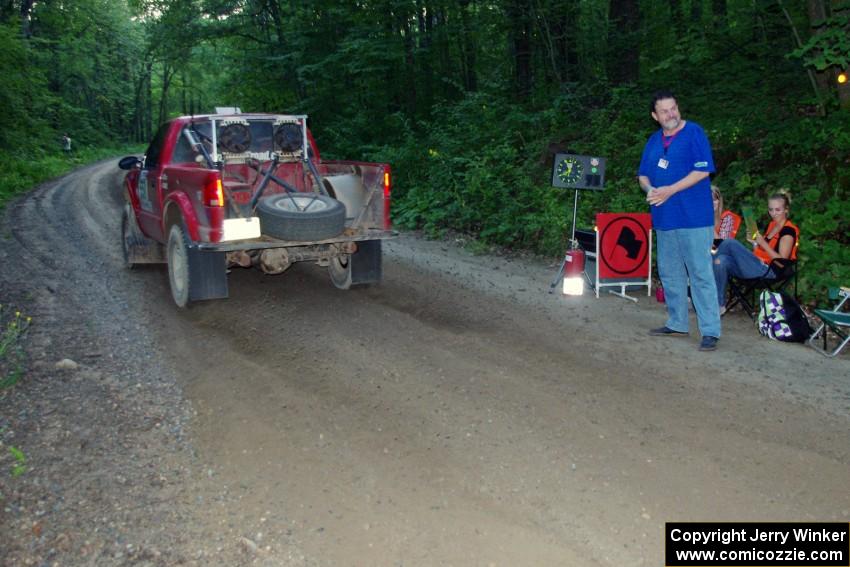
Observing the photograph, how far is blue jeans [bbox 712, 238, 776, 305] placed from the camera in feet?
22.3

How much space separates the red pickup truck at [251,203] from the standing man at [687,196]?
2.97 metres

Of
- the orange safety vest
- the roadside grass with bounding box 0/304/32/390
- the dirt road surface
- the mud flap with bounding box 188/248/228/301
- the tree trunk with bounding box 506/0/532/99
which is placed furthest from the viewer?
the tree trunk with bounding box 506/0/532/99

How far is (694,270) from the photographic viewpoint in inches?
237

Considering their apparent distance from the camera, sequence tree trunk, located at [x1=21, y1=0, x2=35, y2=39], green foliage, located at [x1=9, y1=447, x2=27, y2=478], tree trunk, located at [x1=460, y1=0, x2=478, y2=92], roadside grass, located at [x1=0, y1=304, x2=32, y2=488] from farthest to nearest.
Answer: tree trunk, located at [x1=21, y1=0, x2=35, y2=39], tree trunk, located at [x1=460, y1=0, x2=478, y2=92], roadside grass, located at [x1=0, y1=304, x2=32, y2=488], green foliage, located at [x1=9, y1=447, x2=27, y2=478]

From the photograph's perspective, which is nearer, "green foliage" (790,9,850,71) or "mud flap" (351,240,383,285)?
"green foliage" (790,9,850,71)

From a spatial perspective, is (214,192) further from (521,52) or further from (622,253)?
(521,52)

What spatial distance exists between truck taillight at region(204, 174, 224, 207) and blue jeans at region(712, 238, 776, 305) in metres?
4.99

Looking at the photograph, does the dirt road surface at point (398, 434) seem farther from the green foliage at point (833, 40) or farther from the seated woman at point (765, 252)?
the green foliage at point (833, 40)

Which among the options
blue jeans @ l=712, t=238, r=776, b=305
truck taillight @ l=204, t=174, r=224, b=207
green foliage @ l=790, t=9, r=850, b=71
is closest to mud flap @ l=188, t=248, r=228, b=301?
truck taillight @ l=204, t=174, r=224, b=207

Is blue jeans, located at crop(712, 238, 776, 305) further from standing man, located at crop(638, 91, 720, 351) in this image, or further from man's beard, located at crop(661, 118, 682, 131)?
man's beard, located at crop(661, 118, 682, 131)

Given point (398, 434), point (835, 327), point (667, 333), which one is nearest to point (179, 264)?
point (398, 434)

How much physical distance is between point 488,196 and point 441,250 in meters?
1.97

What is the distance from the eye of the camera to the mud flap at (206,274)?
7.04 m

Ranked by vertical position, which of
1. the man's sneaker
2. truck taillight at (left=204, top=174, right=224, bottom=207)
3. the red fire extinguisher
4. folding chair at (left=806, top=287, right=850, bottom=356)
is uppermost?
truck taillight at (left=204, top=174, right=224, bottom=207)
